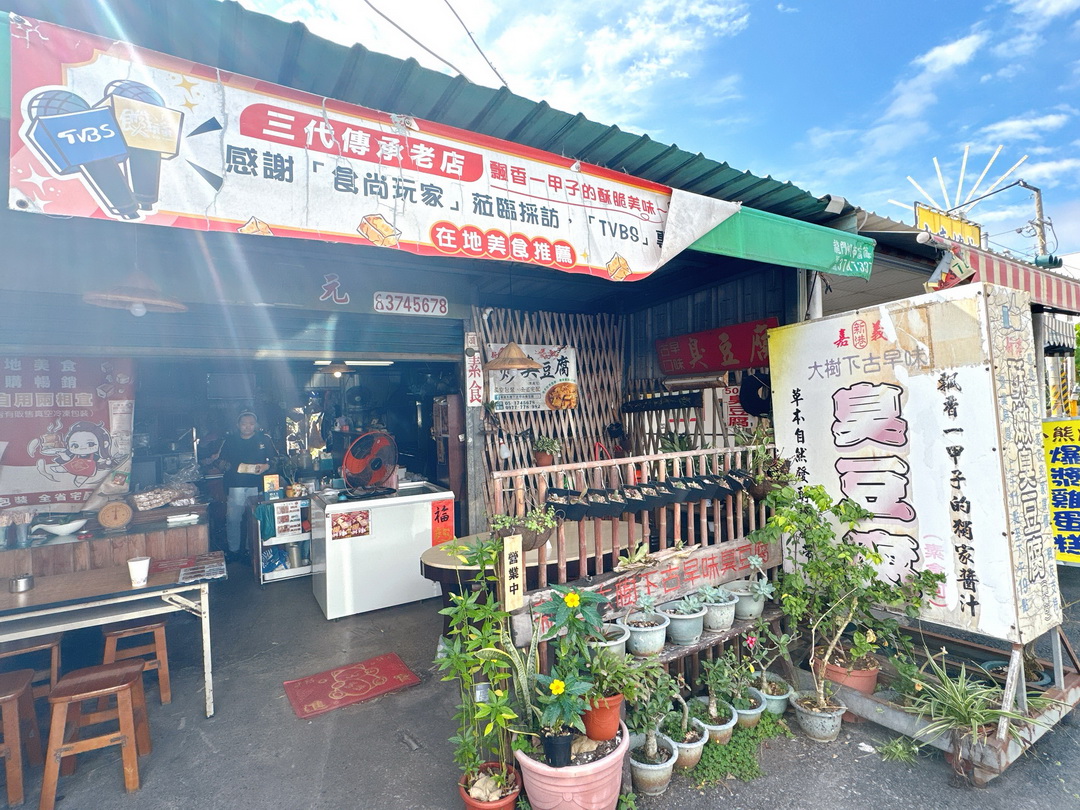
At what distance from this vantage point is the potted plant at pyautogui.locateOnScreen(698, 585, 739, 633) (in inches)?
121

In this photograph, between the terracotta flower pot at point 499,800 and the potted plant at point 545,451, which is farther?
the potted plant at point 545,451

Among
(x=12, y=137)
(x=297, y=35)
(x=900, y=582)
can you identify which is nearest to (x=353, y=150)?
(x=297, y=35)

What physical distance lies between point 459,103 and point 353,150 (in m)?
0.61

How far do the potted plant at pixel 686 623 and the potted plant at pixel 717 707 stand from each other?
0.20m

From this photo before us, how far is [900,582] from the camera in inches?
122

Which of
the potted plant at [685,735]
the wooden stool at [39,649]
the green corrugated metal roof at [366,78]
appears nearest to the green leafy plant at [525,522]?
the potted plant at [685,735]

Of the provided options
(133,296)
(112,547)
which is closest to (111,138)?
(133,296)

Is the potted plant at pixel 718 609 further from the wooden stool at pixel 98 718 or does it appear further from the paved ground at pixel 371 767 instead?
the wooden stool at pixel 98 718

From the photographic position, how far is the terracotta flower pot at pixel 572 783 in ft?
6.80

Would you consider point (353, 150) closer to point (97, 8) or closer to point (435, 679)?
point (97, 8)

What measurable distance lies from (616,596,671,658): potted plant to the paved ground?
24.2 inches

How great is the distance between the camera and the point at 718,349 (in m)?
5.11

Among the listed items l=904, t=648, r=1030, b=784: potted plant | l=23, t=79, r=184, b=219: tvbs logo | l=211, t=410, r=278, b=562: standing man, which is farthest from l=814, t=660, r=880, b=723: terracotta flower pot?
l=211, t=410, r=278, b=562: standing man

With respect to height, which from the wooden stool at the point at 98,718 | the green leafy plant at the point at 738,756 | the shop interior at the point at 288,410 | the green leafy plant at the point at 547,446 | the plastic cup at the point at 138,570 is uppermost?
the shop interior at the point at 288,410
